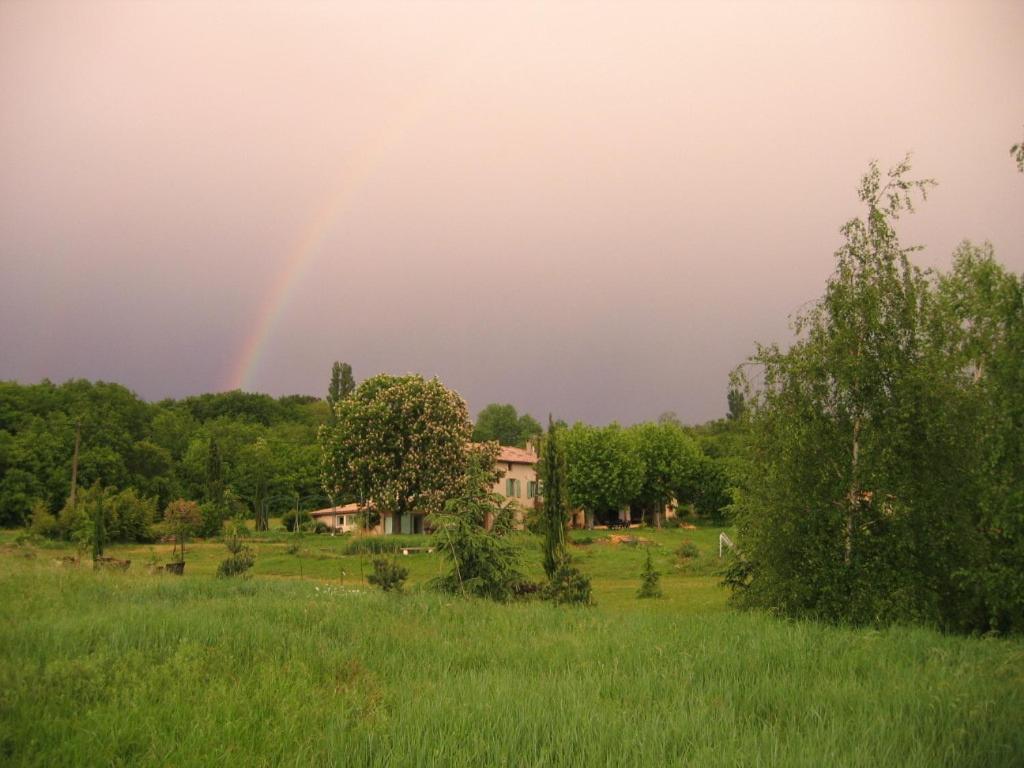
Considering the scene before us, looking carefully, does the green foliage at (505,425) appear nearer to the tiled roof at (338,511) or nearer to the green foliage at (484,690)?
the tiled roof at (338,511)

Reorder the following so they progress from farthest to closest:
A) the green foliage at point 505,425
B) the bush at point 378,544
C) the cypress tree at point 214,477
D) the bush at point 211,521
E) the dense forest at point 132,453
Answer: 1. the green foliage at point 505,425
2. the cypress tree at point 214,477
3. the dense forest at point 132,453
4. the bush at point 211,521
5. the bush at point 378,544

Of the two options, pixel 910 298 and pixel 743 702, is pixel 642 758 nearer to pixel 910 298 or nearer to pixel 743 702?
pixel 743 702

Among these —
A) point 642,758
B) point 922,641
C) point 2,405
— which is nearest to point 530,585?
point 922,641

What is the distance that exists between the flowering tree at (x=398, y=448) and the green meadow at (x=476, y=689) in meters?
38.1

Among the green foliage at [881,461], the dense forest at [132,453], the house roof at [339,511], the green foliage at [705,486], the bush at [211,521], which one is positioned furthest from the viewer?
the green foliage at [705,486]

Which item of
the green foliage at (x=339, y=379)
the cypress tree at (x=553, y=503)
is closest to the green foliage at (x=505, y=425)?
the green foliage at (x=339, y=379)

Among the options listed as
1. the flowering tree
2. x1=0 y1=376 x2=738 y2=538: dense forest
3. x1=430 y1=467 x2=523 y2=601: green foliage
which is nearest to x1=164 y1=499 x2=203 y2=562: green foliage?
x1=0 y1=376 x2=738 y2=538: dense forest

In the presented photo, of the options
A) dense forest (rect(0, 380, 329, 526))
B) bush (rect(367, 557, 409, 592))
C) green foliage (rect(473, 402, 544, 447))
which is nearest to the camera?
bush (rect(367, 557, 409, 592))

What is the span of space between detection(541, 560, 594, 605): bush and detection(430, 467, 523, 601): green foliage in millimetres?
808

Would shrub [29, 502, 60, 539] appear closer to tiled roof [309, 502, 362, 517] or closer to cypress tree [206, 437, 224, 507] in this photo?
cypress tree [206, 437, 224, 507]

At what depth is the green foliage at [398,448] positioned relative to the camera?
5216 cm

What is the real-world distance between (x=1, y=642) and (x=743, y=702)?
8.27 meters

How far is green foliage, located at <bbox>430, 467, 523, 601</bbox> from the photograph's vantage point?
18.5 meters

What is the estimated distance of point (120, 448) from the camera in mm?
67750
